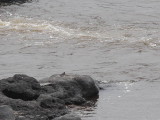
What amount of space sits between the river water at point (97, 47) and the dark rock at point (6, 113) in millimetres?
1619

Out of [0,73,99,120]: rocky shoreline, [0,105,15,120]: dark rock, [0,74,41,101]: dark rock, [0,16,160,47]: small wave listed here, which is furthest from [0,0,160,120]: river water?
[0,105,15,120]: dark rock

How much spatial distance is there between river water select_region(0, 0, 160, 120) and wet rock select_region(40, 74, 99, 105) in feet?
0.95

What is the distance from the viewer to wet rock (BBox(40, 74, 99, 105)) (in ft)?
32.5

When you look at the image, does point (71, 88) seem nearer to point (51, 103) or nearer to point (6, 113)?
point (51, 103)

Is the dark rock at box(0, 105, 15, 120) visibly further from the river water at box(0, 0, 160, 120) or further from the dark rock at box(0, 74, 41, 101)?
the river water at box(0, 0, 160, 120)

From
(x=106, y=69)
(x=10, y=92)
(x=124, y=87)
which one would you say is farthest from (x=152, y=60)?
(x=10, y=92)

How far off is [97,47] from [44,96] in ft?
Answer: 21.2

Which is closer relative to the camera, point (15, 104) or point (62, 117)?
point (62, 117)

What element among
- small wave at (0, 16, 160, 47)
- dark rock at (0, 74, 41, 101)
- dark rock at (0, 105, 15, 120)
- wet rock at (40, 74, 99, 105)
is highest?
dark rock at (0, 105, 15, 120)

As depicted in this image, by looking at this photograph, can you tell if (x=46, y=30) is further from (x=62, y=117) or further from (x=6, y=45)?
(x=62, y=117)

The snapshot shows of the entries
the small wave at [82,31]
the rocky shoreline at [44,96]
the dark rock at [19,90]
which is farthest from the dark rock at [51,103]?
the small wave at [82,31]

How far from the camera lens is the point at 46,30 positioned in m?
18.0

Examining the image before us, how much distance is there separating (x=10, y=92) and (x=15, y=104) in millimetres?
567

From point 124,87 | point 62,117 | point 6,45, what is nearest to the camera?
point 62,117
